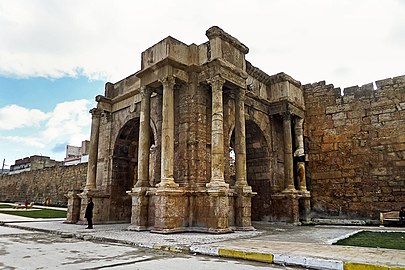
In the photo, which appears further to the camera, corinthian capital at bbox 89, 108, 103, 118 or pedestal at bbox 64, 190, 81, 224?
corinthian capital at bbox 89, 108, 103, 118

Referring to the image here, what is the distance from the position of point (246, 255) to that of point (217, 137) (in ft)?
14.7

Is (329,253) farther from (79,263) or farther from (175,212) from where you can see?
(175,212)

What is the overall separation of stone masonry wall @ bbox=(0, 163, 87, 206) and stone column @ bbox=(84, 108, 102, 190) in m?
10.3

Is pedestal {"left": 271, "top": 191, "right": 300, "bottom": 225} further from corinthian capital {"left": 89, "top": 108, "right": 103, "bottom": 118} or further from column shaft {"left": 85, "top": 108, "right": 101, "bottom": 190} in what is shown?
corinthian capital {"left": 89, "top": 108, "right": 103, "bottom": 118}

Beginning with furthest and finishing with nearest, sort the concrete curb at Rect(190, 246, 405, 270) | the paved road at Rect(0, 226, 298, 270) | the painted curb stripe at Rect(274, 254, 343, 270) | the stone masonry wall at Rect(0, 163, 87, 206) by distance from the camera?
the stone masonry wall at Rect(0, 163, 87, 206) < the paved road at Rect(0, 226, 298, 270) < the painted curb stripe at Rect(274, 254, 343, 270) < the concrete curb at Rect(190, 246, 405, 270)

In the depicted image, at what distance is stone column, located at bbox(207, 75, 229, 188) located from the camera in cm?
912

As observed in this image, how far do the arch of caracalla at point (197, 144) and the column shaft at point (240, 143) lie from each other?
0.11 feet

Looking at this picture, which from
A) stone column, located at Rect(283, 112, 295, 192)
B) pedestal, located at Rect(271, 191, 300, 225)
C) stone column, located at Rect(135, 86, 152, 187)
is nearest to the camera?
stone column, located at Rect(135, 86, 152, 187)

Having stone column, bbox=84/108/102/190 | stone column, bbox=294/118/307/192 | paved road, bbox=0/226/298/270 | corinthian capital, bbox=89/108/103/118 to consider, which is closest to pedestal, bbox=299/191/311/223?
stone column, bbox=294/118/307/192

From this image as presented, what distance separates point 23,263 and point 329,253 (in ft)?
16.0

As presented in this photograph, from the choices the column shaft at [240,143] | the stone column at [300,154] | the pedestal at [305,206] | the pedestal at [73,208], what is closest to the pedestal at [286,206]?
the pedestal at [305,206]

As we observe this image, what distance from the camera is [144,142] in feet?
34.7

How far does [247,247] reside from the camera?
233 inches

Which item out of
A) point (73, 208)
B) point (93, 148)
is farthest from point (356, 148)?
point (73, 208)
